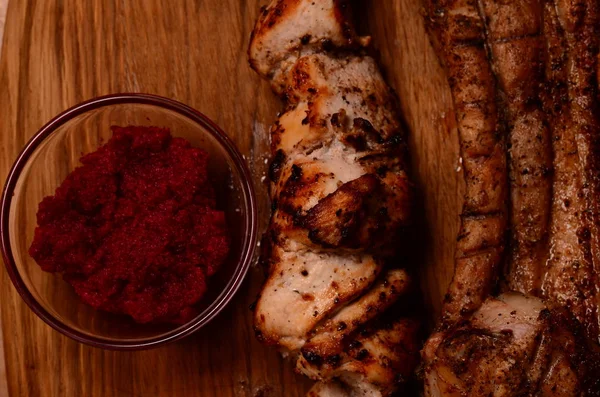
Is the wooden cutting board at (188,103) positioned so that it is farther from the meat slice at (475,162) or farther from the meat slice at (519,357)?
the meat slice at (519,357)

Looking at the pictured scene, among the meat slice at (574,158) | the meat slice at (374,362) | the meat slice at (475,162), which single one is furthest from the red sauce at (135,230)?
the meat slice at (574,158)

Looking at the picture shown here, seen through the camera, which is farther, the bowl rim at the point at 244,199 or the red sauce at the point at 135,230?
the bowl rim at the point at 244,199

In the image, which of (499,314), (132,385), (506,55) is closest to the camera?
(499,314)

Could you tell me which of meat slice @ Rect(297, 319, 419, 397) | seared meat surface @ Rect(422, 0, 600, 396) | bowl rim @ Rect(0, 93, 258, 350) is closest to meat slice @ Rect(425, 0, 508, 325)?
seared meat surface @ Rect(422, 0, 600, 396)

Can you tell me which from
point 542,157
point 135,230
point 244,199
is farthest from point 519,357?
point 135,230

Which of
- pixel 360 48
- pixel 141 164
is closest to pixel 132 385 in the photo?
pixel 141 164

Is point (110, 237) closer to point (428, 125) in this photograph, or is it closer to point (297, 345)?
point (297, 345)

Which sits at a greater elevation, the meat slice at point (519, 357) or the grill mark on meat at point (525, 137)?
the grill mark on meat at point (525, 137)
